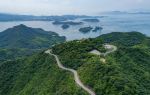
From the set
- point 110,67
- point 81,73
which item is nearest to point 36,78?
point 81,73

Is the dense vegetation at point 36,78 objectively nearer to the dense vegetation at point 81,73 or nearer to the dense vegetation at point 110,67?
the dense vegetation at point 81,73

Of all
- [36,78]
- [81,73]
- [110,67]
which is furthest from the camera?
[36,78]

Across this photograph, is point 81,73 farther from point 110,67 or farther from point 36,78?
point 36,78

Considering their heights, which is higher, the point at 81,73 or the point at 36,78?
the point at 81,73

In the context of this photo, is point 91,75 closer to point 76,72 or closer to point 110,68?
point 110,68

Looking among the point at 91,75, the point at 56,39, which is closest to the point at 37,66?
the point at 91,75

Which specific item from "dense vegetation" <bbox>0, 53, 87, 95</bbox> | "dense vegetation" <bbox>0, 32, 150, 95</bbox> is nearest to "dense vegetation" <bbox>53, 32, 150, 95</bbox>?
"dense vegetation" <bbox>0, 32, 150, 95</bbox>

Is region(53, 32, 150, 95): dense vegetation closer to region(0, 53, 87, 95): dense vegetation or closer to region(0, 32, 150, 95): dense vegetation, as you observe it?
region(0, 32, 150, 95): dense vegetation
